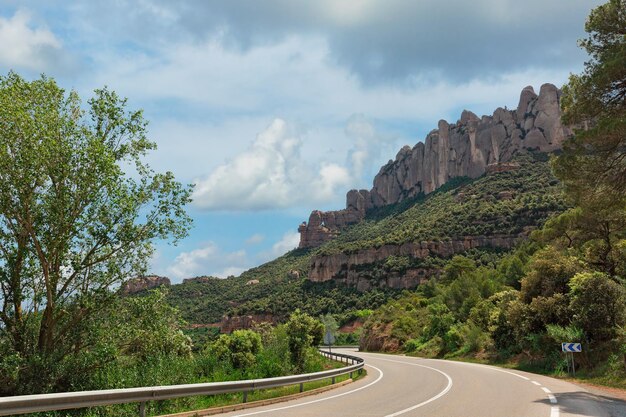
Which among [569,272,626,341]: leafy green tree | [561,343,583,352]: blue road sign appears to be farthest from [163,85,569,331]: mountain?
[561,343,583,352]: blue road sign

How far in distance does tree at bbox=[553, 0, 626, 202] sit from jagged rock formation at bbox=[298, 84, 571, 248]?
109698 millimetres

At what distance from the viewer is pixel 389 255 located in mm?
111250

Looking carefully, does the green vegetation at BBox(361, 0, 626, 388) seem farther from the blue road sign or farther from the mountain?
the mountain

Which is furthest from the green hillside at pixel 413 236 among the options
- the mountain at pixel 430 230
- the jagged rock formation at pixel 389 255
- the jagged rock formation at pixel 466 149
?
the jagged rock formation at pixel 466 149

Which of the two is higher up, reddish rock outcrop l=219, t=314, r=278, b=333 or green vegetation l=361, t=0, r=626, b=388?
green vegetation l=361, t=0, r=626, b=388

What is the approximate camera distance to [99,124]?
15891 mm

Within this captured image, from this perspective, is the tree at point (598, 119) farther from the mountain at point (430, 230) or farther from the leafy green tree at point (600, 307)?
the mountain at point (430, 230)

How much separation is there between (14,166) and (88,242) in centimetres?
286

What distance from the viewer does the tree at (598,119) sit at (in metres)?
16.1

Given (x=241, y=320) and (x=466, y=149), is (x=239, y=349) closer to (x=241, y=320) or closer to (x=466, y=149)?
(x=241, y=320)

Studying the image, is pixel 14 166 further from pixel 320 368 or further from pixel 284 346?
pixel 320 368

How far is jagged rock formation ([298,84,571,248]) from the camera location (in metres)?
131

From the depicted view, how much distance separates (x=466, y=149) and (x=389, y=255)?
60.6m

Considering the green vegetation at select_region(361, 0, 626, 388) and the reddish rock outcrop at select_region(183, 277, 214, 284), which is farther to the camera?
the reddish rock outcrop at select_region(183, 277, 214, 284)
